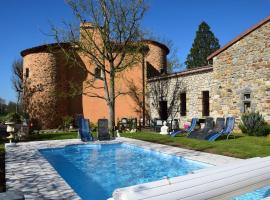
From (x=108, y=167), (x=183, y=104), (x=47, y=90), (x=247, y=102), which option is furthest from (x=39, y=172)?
(x=47, y=90)

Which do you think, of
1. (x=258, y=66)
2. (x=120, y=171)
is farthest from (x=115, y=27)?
(x=120, y=171)

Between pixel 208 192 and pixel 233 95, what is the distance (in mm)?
14315

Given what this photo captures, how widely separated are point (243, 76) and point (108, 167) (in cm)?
1007

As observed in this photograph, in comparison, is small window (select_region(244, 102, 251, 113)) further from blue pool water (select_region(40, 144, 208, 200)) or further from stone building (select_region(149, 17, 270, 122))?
blue pool water (select_region(40, 144, 208, 200))

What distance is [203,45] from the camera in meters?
47.3

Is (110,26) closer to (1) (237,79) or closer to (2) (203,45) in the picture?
(1) (237,79)

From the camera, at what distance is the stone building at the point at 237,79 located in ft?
50.3

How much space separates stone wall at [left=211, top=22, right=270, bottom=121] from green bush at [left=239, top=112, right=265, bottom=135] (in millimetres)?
369

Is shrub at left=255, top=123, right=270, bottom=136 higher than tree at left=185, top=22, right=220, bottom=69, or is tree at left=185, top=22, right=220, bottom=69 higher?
tree at left=185, top=22, right=220, bottom=69

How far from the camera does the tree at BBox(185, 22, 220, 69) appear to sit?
155 ft

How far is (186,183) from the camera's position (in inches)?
131

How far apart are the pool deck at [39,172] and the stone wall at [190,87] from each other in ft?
26.1

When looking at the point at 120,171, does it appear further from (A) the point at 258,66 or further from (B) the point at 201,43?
(B) the point at 201,43

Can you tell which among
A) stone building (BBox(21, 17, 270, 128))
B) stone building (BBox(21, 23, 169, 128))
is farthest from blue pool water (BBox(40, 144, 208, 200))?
stone building (BBox(21, 23, 169, 128))
